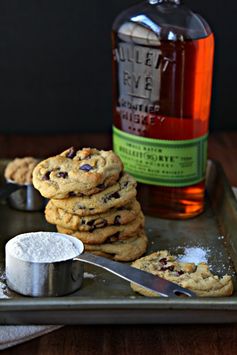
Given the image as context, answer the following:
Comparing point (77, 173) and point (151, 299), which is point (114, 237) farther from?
point (151, 299)

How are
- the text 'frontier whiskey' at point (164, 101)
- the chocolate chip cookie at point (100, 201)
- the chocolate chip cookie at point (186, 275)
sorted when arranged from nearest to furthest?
the chocolate chip cookie at point (186, 275)
the chocolate chip cookie at point (100, 201)
the text 'frontier whiskey' at point (164, 101)

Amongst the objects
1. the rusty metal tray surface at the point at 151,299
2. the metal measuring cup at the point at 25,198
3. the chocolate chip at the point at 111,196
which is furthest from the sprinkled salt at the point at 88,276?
the metal measuring cup at the point at 25,198

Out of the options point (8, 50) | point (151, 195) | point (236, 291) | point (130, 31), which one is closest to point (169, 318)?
point (236, 291)

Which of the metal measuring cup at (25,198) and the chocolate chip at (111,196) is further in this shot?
the metal measuring cup at (25,198)

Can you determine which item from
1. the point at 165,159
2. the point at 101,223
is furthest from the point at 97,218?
the point at 165,159

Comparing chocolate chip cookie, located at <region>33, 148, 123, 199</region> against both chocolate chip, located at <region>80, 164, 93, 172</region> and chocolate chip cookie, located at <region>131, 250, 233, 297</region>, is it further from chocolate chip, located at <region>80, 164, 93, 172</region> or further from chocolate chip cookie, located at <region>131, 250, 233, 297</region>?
chocolate chip cookie, located at <region>131, 250, 233, 297</region>

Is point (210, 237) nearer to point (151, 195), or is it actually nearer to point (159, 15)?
point (151, 195)

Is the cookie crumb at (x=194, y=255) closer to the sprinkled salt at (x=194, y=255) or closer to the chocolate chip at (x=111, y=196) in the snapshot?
the sprinkled salt at (x=194, y=255)
